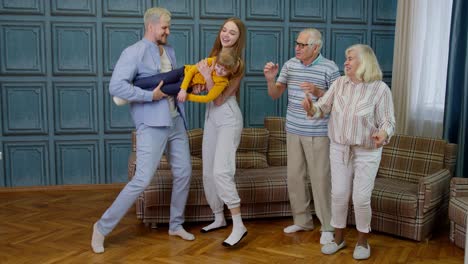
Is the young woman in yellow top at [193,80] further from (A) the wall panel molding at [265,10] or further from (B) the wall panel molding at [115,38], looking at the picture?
(A) the wall panel molding at [265,10]

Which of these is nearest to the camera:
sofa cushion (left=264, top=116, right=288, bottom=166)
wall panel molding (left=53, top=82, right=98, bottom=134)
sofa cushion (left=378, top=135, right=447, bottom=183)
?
sofa cushion (left=378, top=135, right=447, bottom=183)

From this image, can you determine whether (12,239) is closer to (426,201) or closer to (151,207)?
(151,207)

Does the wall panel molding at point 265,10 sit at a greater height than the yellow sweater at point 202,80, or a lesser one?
greater

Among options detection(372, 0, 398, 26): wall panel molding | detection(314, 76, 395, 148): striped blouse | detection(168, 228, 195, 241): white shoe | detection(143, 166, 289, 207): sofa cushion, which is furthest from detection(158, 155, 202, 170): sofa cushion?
detection(372, 0, 398, 26): wall panel molding

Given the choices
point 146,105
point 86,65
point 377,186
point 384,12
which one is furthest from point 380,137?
point 86,65

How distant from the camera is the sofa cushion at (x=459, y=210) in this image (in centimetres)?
342

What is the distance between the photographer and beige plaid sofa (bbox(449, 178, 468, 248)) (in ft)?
11.4

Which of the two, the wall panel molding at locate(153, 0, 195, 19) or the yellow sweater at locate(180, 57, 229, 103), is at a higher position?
the wall panel molding at locate(153, 0, 195, 19)

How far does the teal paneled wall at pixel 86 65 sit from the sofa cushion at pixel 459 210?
2.34 meters

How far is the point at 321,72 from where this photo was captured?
353 centimetres

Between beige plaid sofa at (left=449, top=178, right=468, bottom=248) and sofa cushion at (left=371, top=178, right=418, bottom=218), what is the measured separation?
23 cm

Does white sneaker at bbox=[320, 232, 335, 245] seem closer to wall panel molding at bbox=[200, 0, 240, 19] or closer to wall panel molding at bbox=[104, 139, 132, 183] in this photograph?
wall panel molding at bbox=[104, 139, 132, 183]

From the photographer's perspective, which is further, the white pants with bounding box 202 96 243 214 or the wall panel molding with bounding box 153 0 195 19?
the wall panel molding with bounding box 153 0 195 19

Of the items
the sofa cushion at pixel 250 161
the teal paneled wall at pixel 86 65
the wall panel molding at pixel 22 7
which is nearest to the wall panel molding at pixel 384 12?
the teal paneled wall at pixel 86 65
